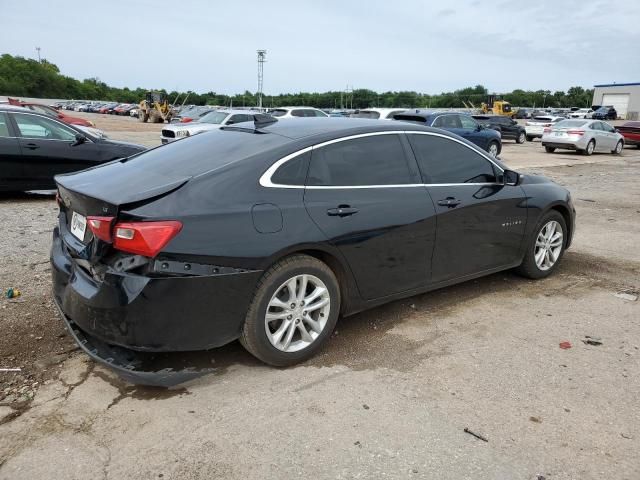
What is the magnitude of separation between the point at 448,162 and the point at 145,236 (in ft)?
8.76

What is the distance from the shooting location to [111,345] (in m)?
3.36

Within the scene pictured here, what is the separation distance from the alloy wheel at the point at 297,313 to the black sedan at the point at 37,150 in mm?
6869

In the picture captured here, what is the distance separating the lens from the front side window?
8.85 m

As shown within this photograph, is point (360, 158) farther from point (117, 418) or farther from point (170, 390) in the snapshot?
point (117, 418)

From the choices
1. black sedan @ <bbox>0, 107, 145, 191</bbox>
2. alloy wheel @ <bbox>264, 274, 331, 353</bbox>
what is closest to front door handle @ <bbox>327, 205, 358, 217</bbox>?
alloy wheel @ <bbox>264, 274, 331, 353</bbox>

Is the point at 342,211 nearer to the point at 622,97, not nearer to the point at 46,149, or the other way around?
the point at 46,149

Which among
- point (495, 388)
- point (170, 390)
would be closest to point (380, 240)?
point (495, 388)

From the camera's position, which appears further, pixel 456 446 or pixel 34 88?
pixel 34 88

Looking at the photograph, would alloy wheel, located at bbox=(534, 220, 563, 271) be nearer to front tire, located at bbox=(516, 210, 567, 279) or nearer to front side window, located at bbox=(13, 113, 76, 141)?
front tire, located at bbox=(516, 210, 567, 279)

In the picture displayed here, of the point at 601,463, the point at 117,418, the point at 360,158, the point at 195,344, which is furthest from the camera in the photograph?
the point at 360,158

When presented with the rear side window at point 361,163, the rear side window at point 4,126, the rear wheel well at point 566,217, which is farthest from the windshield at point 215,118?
the rear side window at point 361,163

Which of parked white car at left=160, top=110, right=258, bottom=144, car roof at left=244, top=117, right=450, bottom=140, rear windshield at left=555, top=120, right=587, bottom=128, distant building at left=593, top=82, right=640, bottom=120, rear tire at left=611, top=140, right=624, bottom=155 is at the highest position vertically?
distant building at left=593, top=82, right=640, bottom=120

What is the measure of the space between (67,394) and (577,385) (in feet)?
10.3

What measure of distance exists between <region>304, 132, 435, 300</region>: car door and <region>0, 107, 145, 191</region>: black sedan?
6.72m
